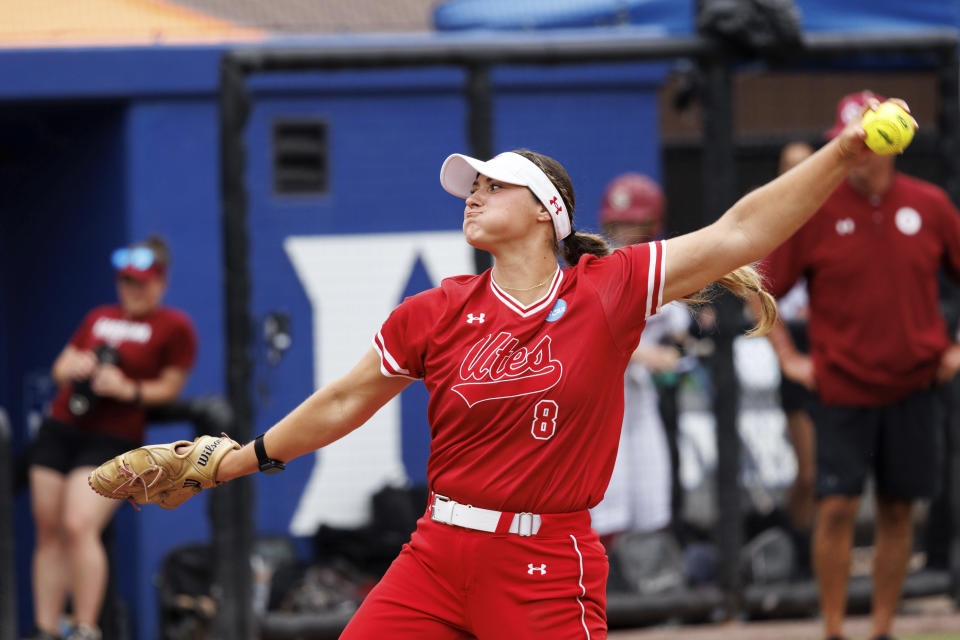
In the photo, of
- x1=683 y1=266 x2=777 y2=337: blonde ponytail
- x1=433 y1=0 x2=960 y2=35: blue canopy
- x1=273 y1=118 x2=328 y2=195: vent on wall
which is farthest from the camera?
x1=433 y1=0 x2=960 y2=35: blue canopy

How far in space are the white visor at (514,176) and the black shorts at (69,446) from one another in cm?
347

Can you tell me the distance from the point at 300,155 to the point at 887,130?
17.3 feet

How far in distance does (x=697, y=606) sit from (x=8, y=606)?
303 cm

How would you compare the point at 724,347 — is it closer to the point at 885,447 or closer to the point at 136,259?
the point at 885,447

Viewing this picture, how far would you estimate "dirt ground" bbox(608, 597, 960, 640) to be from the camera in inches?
264

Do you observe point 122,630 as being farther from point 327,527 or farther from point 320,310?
point 320,310

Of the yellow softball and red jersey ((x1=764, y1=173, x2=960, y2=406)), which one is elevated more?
the yellow softball

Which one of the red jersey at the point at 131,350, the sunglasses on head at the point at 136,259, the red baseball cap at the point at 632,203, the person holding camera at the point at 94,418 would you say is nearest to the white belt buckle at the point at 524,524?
the person holding camera at the point at 94,418

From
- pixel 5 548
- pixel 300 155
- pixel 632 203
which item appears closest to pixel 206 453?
pixel 5 548

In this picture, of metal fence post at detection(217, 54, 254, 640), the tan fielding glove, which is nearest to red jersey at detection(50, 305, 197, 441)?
metal fence post at detection(217, 54, 254, 640)

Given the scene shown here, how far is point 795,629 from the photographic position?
6816mm

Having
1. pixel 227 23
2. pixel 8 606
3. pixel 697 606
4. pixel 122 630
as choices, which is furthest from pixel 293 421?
pixel 227 23

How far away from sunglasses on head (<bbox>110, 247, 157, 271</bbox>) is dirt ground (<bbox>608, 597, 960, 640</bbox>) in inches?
108

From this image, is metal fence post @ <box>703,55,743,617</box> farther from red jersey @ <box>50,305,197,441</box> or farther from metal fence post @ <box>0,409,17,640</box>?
metal fence post @ <box>0,409,17,640</box>
